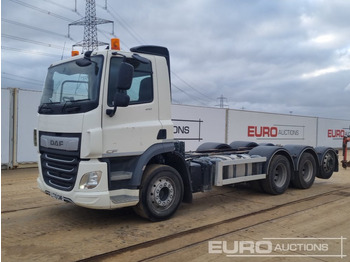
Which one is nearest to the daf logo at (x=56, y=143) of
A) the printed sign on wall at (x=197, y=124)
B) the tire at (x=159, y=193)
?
the tire at (x=159, y=193)

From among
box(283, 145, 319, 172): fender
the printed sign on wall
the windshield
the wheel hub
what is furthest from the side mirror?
the printed sign on wall

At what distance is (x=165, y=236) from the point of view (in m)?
5.03

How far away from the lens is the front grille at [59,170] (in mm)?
5148

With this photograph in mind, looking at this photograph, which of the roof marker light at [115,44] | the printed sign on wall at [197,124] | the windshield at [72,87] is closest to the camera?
the windshield at [72,87]

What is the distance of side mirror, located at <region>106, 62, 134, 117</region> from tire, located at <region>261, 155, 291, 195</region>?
421 cm

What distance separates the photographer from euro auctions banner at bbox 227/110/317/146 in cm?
1780

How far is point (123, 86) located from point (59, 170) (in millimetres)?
1735

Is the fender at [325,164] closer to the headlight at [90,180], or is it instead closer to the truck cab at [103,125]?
the truck cab at [103,125]

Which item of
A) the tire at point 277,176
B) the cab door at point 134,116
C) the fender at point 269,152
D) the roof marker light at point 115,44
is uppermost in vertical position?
the roof marker light at point 115,44

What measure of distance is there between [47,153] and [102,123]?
133 cm

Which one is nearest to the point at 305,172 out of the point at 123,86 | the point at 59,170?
the point at 123,86

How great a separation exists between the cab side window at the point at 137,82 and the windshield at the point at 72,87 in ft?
0.66

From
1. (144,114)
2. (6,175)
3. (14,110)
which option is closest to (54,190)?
(144,114)

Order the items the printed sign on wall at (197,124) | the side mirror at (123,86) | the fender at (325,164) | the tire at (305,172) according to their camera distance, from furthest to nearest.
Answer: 1. the printed sign on wall at (197,124)
2. the fender at (325,164)
3. the tire at (305,172)
4. the side mirror at (123,86)
